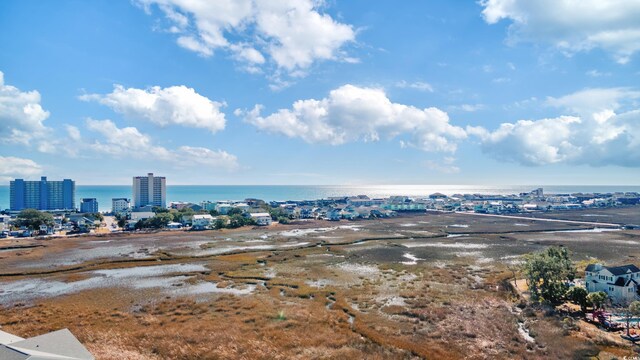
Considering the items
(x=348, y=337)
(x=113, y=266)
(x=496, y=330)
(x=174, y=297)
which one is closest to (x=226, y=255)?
(x=113, y=266)

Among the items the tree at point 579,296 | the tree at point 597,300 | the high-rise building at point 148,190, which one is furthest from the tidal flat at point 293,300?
the high-rise building at point 148,190

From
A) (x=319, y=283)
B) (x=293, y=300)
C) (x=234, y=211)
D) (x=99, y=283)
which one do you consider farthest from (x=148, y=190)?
(x=293, y=300)

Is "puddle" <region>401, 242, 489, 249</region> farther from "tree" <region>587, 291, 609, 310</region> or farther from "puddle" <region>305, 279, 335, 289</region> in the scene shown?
"tree" <region>587, 291, 609, 310</region>

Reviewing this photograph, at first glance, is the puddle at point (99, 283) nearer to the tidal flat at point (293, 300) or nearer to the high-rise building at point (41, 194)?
the tidal flat at point (293, 300)

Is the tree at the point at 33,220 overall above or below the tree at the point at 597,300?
above

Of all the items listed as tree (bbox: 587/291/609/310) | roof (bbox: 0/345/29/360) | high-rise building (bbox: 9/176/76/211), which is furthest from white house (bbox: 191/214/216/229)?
high-rise building (bbox: 9/176/76/211)

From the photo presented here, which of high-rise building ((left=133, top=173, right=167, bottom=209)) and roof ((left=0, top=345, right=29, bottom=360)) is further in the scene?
high-rise building ((left=133, top=173, right=167, bottom=209))
